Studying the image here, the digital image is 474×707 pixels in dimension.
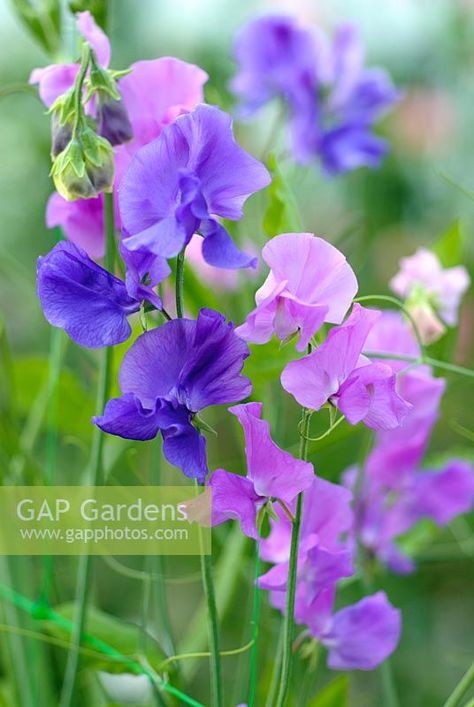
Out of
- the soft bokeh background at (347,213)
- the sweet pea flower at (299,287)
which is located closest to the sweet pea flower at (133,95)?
the sweet pea flower at (299,287)

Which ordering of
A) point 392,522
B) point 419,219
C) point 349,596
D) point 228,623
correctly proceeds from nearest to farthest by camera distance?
point 392,522 → point 349,596 → point 228,623 → point 419,219

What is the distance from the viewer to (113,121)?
0.43m

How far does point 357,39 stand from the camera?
2.47ft

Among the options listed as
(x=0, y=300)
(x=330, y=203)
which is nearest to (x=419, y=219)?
(x=330, y=203)

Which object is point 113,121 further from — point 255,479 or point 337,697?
point 337,697

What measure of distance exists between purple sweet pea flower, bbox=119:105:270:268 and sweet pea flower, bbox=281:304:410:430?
0.13ft

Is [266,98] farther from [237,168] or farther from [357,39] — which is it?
[237,168]

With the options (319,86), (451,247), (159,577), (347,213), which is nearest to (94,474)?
(159,577)

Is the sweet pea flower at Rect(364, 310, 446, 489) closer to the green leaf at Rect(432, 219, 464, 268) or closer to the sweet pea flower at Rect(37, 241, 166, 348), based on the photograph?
the green leaf at Rect(432, 219, 464, 268)

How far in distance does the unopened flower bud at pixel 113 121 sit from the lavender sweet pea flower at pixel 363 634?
0.23 m

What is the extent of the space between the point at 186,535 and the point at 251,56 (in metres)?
0.42

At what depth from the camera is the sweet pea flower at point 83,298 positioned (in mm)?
361

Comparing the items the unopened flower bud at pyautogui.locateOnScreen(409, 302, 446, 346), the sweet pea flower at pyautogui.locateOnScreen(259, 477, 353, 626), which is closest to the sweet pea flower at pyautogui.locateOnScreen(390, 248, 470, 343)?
the unopened flower bud at pyautogui.locateOnScreen(409, 302, 446, 346)

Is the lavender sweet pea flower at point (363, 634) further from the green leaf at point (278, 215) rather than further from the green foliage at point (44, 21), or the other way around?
the green foliage at point (44, 21)
